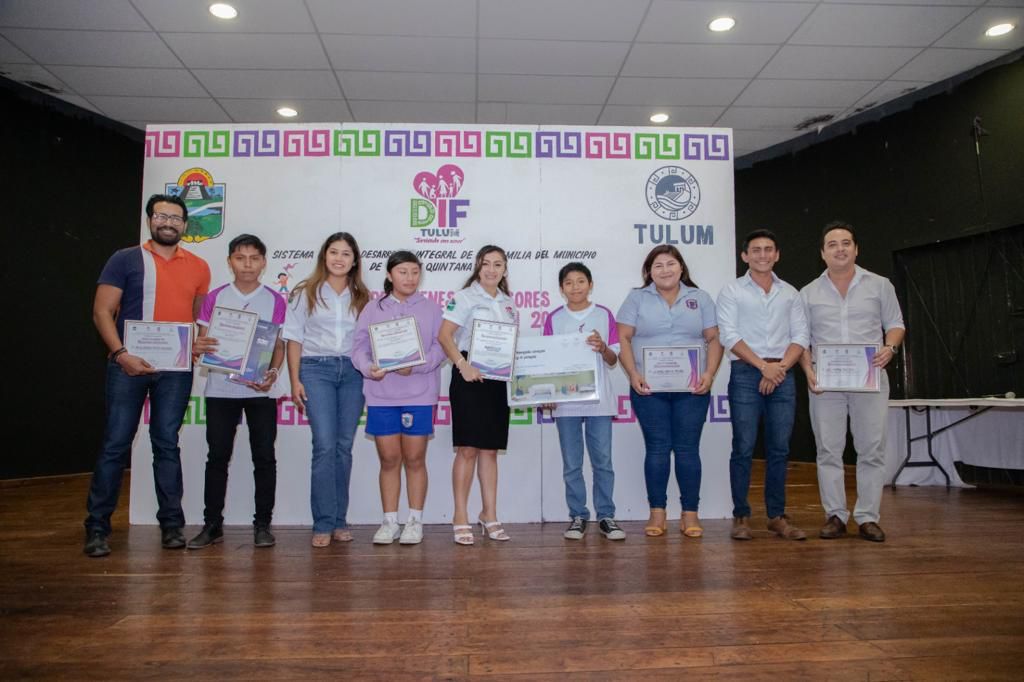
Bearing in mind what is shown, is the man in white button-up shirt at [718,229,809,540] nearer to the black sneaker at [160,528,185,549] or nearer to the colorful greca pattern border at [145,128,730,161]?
the colorful greca pattern border at [145,128,730,161]

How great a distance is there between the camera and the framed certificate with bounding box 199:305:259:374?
314 centimetres

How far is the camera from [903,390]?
21.2 ft

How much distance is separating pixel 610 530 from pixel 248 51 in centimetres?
460

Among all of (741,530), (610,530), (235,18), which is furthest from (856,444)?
(235,18)

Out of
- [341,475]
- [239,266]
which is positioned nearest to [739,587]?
[341,475]

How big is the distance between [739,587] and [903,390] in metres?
4.96

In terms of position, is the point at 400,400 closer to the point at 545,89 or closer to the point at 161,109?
the point at 545,89

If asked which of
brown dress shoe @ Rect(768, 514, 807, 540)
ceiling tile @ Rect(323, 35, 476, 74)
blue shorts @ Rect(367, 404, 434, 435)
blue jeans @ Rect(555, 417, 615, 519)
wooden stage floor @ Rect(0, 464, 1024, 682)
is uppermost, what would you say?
ceiling tile @ Rect(323, 35, 476, 74)

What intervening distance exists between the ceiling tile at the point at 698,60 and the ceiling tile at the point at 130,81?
12.5ft

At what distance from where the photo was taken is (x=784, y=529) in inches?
132

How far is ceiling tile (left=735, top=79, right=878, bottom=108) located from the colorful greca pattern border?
2.54 meters

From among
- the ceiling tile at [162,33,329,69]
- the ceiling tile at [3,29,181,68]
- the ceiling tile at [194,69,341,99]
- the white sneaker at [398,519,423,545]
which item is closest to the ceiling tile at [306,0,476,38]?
the ceiling tile at [162,33,329,69]

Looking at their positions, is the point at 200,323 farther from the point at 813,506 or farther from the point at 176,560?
the point at 813,506

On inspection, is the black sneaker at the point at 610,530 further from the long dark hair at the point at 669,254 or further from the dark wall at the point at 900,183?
the dark wall at the point at 900,183
